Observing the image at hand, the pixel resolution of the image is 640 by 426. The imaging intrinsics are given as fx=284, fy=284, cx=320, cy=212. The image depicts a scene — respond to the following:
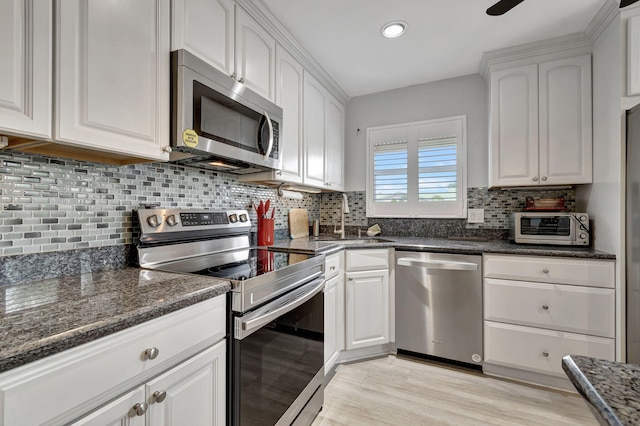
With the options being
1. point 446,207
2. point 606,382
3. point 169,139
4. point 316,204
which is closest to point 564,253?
point 446,207

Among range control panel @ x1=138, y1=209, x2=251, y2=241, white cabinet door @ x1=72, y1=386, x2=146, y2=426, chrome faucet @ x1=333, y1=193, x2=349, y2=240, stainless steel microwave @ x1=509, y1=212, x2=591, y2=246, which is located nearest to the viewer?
white cabinet door @ x1=72, y1=386, x2=146, y2=426

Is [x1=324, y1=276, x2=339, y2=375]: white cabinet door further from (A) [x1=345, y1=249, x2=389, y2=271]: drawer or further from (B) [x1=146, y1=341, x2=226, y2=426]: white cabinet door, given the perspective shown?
(B) [x1=146, y1=341, x2=226, y2=426]: white cabinet door

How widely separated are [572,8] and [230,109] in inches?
87.8

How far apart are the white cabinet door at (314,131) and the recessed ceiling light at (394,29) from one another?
2.22 feet

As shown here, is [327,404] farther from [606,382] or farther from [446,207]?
[446,207]

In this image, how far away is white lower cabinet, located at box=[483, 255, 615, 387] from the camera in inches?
71.0

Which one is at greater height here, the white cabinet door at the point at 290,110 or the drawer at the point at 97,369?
the white cabinet door at the point at 290,110

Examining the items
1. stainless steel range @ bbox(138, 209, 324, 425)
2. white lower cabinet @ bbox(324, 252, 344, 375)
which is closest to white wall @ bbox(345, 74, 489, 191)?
white lower cabinet @ bbox(324, 252, 344, 375)

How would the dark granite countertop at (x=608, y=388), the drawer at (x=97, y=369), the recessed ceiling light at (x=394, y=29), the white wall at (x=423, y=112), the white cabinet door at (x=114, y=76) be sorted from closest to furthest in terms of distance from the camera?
the dark granite countertop at (x=608, y=388)
the drawer at (x=97, y=369)
the white cabinet door at (x=114, y=76)
the recessed ceiling light at (x=394, y=29)
the white wall at (x=423, y=112)

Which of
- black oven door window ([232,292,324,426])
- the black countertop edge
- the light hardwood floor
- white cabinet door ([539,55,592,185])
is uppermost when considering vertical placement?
white cabinet door ([539,55,592,185])

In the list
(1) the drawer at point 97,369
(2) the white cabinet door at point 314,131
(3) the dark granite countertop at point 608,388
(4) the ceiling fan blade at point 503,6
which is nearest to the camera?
(3) the dark granite countertop at point 608,388

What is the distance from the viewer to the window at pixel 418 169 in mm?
2730

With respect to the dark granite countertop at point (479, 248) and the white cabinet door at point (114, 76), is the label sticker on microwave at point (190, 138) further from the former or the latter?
the dark granite countertop at point (479, 248)

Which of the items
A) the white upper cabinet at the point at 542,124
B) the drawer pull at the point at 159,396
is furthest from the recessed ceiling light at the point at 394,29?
the drawer pull at the point at 159,396
